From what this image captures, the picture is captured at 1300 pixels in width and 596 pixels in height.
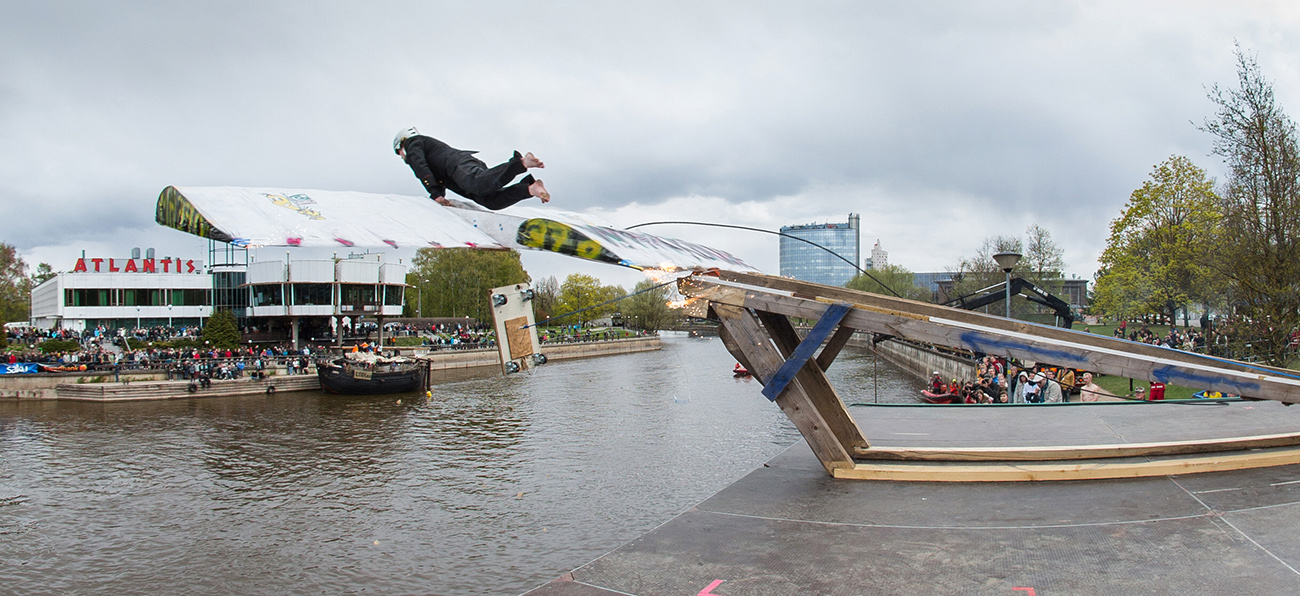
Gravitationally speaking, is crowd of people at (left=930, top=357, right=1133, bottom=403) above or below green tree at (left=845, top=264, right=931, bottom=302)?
below

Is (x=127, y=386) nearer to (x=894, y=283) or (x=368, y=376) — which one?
(x=368, y=376)

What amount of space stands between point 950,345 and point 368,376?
32727mm

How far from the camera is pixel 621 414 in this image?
27547 mm

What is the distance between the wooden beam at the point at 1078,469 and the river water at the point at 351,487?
15.2ft

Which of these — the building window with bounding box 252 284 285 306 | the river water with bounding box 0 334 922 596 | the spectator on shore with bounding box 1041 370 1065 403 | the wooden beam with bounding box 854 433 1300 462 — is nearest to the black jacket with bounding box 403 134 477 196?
the river water with bounding box 0 334 922 596

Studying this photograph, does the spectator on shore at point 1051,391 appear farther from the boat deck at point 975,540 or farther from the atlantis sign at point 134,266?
the atlantis sign at point 134,266

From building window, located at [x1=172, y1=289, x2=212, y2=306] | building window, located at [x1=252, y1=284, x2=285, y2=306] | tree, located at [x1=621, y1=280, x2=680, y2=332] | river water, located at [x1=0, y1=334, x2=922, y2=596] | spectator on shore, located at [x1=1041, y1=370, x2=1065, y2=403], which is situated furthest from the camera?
tree, located at [x1=621, y1=280, x2=680, y2=332]

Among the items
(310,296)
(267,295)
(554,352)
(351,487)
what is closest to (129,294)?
(267,295)

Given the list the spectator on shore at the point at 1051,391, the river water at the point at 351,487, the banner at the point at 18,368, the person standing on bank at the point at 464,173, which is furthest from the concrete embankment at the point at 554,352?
the person standing on bank at the point at 464,173

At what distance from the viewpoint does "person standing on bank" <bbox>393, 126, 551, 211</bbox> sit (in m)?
5.34

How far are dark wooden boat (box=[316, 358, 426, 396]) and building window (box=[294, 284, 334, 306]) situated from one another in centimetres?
1389

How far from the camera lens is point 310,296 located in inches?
1982

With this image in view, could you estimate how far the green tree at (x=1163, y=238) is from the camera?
33594 mm

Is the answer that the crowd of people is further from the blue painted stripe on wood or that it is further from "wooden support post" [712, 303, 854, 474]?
the blue painted stripe on wood
